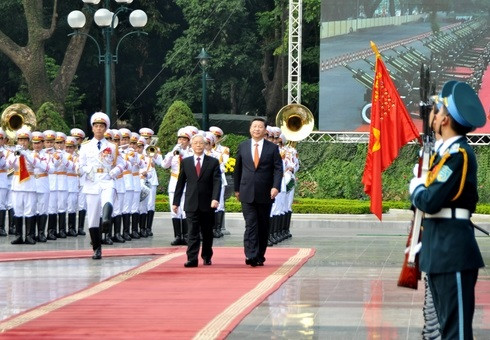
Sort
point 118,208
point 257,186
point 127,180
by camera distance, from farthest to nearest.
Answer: point 127,180 → point 118,208 → point 257,186

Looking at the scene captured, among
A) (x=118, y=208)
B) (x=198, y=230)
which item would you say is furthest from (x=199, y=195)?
(x=118, y=208)

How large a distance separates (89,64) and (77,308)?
4566cm

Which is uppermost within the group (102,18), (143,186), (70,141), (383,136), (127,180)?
(102,18)

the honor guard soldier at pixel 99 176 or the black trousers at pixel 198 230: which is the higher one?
the honor guard soldier at pixel 99 176

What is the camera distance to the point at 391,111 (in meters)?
16.2

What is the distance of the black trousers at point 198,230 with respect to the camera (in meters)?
18.4

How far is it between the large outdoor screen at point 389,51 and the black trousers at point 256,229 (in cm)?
2103

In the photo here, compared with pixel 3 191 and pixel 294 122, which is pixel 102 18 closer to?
pixel 294 122

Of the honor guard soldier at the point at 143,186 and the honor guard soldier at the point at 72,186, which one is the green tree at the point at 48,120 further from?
the honor guard soldier at the point at 143,186

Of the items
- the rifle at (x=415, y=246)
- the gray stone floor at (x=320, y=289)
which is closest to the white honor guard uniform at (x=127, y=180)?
the gray stone floor at (x=320, y=289)

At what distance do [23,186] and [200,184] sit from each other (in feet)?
21.5

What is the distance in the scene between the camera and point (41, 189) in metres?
25.0

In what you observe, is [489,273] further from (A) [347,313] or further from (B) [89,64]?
(B) [89,64]

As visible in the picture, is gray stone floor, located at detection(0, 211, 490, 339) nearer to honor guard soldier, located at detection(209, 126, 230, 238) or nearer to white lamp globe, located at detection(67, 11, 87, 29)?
honor guard soldier, located at detection(209, 126, 230, 238)
